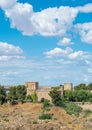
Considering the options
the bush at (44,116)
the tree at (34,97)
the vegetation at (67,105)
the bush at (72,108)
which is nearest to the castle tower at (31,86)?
the tree at (34,97)

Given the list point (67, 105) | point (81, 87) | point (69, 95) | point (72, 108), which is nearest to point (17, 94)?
point (69, 95)

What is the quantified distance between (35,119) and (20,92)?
69.5 feet

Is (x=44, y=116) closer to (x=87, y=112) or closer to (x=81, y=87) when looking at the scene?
(x=87, y=112)

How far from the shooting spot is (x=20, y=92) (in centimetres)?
9062

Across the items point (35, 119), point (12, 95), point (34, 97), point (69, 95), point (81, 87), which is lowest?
point (35, 119)

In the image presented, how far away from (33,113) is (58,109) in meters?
5.01

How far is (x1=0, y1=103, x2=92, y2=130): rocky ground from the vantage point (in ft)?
212

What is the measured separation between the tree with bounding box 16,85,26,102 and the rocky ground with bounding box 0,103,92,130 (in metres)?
4.53

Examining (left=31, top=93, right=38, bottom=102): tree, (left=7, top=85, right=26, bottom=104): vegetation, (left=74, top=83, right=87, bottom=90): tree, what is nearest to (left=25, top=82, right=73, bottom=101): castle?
(left=31, top=93, right=38, bottom=102): tree

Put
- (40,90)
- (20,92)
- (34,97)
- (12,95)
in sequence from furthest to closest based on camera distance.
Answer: (40,90) → (34,97) → (20,92) → (12,95)

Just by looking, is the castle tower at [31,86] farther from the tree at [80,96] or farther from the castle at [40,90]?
the tree at [80,96]

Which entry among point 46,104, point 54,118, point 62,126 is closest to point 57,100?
point 46,104

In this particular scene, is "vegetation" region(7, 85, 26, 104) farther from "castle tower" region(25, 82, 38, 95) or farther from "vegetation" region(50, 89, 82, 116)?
"vegetation" region(50, 89, 82, 116)

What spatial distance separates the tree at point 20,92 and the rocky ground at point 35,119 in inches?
179
